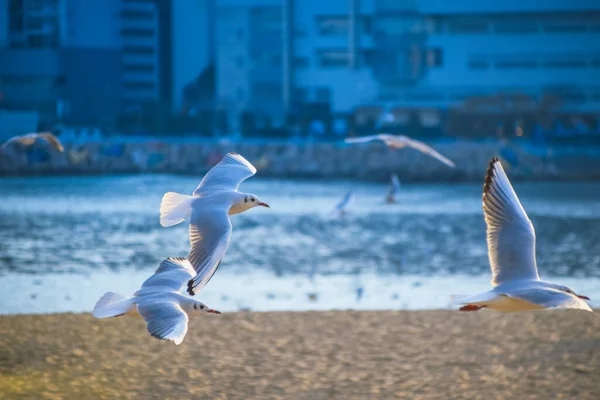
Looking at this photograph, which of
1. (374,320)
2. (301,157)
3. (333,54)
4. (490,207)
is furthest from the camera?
(333,54)

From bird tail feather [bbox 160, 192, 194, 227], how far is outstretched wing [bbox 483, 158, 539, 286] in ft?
4.46

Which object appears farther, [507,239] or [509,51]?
[509,51]

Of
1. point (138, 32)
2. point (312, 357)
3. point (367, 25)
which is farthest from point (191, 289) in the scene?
point (138, 32)

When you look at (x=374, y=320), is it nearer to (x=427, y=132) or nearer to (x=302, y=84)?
(x=427, y=132)

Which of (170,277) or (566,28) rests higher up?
(566,28)

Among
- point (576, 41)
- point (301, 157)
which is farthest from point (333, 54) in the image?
point (301, 157)

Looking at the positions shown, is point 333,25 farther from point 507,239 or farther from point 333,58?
point 507,239

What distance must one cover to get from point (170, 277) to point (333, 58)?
58.9m

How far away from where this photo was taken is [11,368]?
7.19 meters

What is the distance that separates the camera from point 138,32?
6694 cm

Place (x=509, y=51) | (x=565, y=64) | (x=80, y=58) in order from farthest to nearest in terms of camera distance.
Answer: (x=509, y=51) < (x=565, y=64) < (x=80, y=58)

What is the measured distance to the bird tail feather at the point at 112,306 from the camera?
15.0 ft

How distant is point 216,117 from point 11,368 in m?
52.1

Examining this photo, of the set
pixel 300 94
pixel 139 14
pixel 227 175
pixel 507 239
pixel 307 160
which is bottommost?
pixel 307 160
